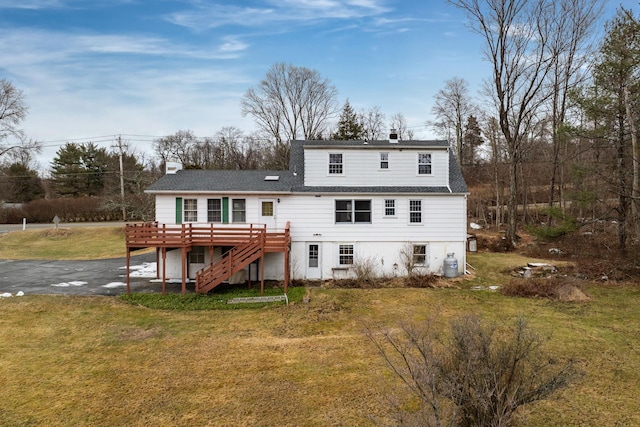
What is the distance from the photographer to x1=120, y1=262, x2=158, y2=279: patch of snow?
1809cm

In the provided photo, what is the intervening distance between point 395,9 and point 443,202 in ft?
35.9

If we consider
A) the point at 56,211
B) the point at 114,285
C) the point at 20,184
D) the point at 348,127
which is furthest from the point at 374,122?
the point at 20,184

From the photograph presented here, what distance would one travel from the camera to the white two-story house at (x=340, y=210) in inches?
660

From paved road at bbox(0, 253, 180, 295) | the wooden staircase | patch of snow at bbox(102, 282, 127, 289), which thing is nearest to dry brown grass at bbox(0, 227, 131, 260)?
paved road at bbox(0, 253, 180, 295)

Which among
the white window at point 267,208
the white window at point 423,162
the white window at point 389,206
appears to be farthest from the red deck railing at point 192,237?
the white window at point 423,162

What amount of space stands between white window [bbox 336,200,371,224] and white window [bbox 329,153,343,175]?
5.12 ft

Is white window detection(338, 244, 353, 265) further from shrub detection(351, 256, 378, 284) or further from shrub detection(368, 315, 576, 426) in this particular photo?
shrub detection(368, 315, 576, 426)

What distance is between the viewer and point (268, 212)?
17.0m

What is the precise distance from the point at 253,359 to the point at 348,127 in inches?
1327

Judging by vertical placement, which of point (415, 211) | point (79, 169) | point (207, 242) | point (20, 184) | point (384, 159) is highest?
point (79, 169)

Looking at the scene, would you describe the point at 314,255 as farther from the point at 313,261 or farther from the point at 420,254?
the point at 420,254

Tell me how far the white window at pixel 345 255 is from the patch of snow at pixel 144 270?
950 cm

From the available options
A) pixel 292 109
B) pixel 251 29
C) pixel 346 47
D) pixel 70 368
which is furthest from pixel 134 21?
pixel 292 109

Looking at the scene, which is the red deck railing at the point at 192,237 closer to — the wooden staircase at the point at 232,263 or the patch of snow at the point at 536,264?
the wooden staircase at the point at 232,263
